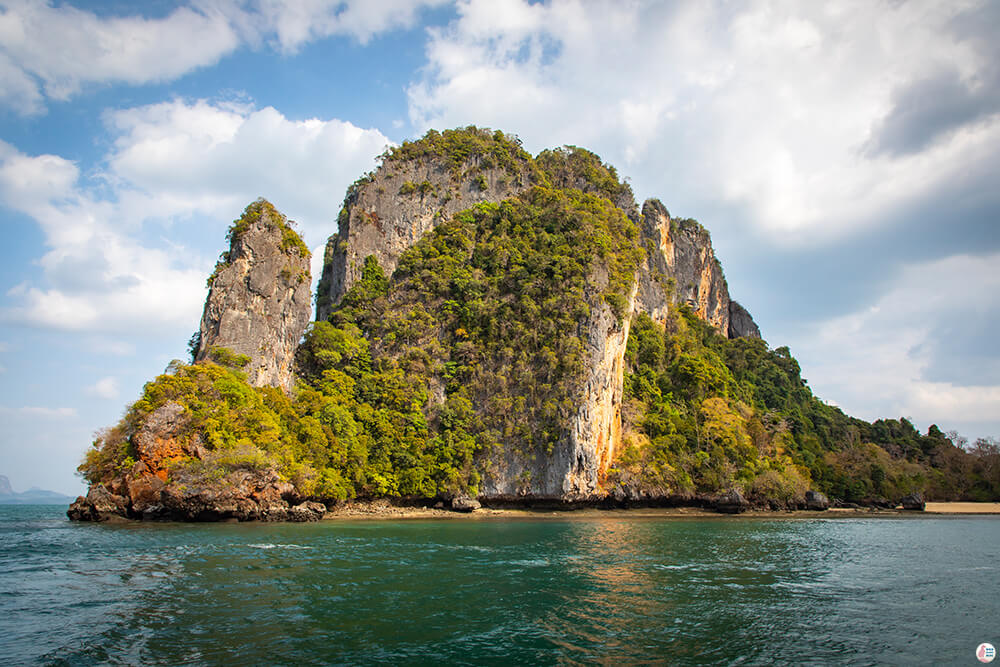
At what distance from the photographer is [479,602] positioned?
40.9 feet

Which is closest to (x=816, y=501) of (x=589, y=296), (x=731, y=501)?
(x=731, y=501)

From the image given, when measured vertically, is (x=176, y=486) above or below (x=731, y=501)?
above

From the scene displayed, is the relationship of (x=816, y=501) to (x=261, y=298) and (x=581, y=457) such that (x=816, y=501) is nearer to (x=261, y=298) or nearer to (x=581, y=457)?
(x=581, y=457)

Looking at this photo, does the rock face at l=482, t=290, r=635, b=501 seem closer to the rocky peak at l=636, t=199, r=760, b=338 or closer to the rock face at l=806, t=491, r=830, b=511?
the rock face at l=806, t=491, r=830, b=511

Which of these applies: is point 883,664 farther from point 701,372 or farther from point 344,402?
point 701,372

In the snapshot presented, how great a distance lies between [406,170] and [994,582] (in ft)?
197

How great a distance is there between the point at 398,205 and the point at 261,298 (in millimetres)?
20780

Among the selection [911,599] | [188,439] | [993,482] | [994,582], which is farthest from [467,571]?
[993,482]

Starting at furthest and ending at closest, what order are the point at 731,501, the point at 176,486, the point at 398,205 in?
1. the point at 398,205
2. the point at 731,501
3. the point at 176,486

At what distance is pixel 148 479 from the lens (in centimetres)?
3050

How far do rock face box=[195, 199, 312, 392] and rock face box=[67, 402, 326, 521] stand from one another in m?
12.1

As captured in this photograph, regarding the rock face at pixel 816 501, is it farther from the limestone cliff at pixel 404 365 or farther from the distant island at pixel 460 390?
the limestone cliff at pixel 404 365

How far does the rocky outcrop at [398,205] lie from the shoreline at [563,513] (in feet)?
82.3

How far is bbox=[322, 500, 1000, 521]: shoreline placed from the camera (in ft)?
126
